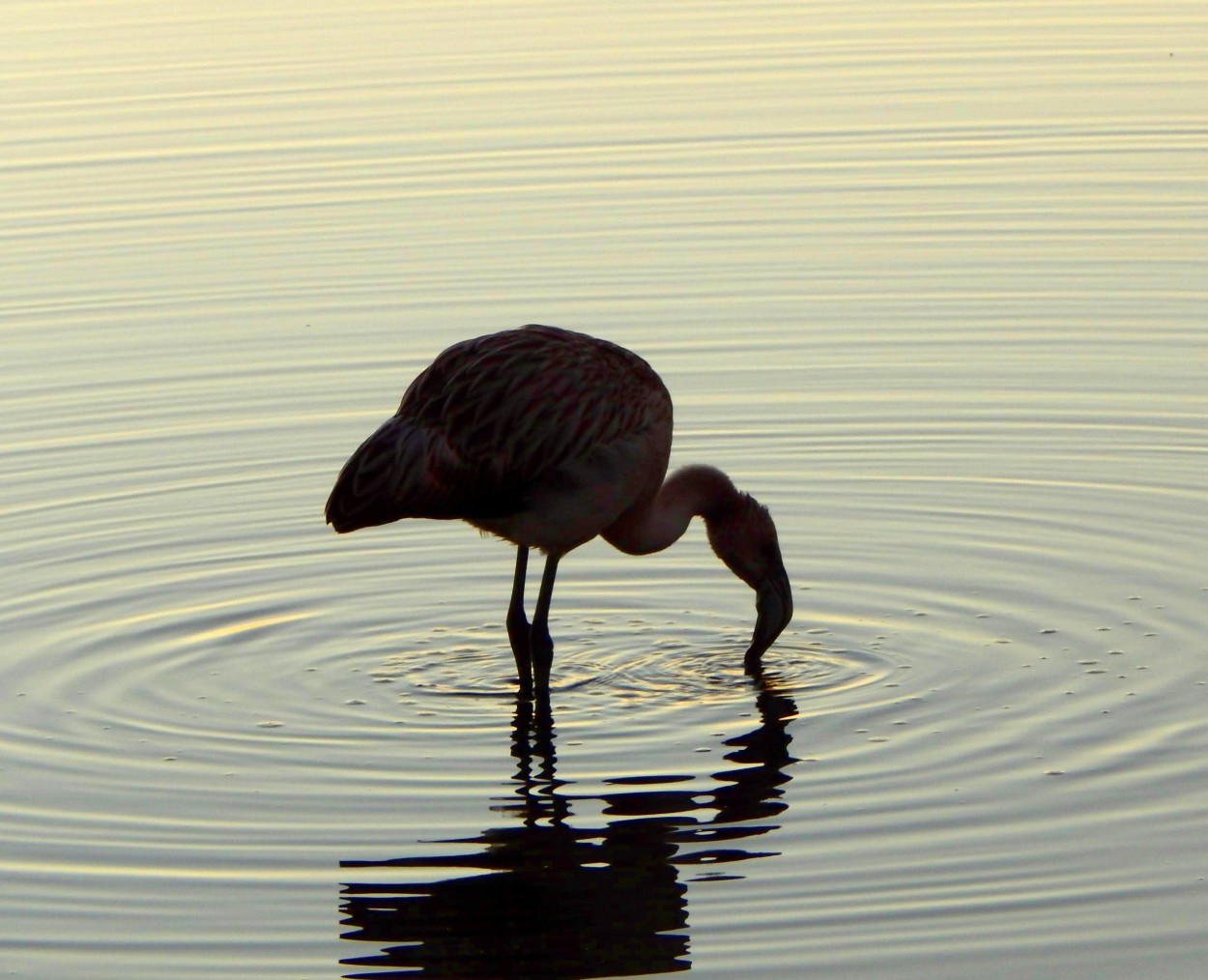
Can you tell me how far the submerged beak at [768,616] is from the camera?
1155 cm

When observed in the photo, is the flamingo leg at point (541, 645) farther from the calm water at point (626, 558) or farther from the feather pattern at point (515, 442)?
the feather pattern at point (515, 442)

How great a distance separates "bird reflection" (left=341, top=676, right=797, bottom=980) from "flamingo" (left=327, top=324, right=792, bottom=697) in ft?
4.12

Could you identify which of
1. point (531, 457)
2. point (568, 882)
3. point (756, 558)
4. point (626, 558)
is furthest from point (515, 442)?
point (568, 882)

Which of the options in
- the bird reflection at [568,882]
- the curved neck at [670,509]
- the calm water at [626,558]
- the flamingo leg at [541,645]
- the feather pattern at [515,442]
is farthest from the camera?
the curved neck at [670,509]

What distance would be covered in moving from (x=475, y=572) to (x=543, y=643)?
6.36ft

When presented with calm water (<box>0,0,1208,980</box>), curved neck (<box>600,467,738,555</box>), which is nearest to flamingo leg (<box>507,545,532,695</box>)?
calm water (<box>0,0,1208,980</box>)

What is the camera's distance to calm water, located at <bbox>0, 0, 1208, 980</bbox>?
29.0ft

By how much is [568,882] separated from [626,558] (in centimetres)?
455

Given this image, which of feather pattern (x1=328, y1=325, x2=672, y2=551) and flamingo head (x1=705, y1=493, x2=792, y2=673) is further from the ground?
feather pattern (x1=328, y1=325, x2=672, y2=551)

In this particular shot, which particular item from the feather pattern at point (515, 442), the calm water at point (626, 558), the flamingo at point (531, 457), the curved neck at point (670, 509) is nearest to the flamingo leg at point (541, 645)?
the flamingo at point (531, 457)

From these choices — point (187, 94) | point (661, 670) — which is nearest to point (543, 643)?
point (661, 670)

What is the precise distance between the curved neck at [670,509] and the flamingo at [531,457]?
19 millimetres

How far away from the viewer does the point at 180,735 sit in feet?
35.1

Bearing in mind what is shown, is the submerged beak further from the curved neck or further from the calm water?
the curved neck
